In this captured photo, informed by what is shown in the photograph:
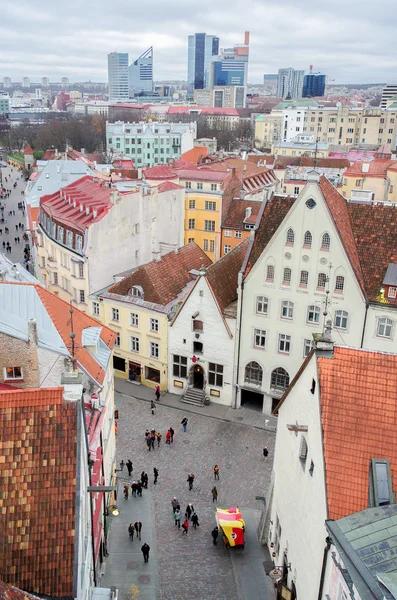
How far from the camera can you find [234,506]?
109ft

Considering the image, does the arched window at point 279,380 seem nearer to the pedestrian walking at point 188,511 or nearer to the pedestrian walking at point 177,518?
the pedestrian walking at point 188,511

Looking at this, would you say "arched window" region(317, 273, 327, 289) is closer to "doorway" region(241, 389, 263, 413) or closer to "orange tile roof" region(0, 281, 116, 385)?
"doorway" region(241, 389, 263, 413)

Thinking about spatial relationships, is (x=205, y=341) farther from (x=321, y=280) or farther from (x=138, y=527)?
(x=138, y=527)

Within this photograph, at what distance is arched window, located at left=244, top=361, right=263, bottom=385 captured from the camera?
143ft

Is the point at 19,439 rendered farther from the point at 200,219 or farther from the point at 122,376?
the point at 200,219

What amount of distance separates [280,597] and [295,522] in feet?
13.9

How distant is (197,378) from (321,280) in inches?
546

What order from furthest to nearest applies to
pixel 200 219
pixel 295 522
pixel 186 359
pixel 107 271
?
pixel 200 219, pixel 107 271, pixel 186 359, pixel 295 522

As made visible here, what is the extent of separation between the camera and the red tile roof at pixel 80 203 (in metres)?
53.0

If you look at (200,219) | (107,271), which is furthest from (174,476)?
(200,219)

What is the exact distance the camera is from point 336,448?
63.4ft

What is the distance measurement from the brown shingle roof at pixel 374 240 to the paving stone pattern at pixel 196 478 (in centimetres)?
1381

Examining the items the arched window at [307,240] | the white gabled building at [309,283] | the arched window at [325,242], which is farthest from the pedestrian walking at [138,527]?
the arched window at [325,242]

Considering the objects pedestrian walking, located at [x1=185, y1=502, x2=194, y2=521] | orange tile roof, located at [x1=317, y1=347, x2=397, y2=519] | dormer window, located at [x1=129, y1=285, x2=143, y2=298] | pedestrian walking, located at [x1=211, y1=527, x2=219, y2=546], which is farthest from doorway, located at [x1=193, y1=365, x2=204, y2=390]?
orange tile roof, located at [x1=317, y1=347, x2=397, y2=519]
